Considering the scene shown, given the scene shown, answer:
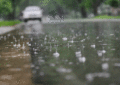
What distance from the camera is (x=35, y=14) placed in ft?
89.0

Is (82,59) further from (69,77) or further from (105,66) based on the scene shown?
(69,77)

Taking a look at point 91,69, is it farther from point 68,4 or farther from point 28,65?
point 68,4

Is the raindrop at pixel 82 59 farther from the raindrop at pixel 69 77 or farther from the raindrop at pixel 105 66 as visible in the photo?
the raindrop at pixel 69 77

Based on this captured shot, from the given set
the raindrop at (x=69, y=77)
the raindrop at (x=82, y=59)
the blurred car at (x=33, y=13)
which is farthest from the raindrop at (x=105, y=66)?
the blurred car at (x=33, y=13)

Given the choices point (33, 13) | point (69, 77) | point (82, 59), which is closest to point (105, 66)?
point (82, 59)

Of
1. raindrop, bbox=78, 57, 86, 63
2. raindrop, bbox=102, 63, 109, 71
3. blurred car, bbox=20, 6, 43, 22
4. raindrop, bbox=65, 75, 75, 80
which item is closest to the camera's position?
raindrop, bbox=65, 75, 75, 80

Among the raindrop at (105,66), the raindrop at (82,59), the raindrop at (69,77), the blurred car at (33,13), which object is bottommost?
the raindrop at (69,77)

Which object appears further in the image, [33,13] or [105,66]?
[33,13]

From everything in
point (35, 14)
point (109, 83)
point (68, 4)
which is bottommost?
point (109, 83)

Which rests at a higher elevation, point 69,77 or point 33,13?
point 33,13

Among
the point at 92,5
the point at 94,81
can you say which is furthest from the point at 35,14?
the point at 94,81

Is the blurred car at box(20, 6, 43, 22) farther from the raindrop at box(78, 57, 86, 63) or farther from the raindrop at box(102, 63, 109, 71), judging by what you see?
the raindrop at box(102, 63, 109, 71)

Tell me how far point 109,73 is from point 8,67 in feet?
6.43

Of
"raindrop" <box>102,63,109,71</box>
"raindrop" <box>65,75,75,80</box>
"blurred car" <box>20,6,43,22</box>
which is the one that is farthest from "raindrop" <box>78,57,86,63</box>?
"blurred car" <box>20,6,43,22</box>
